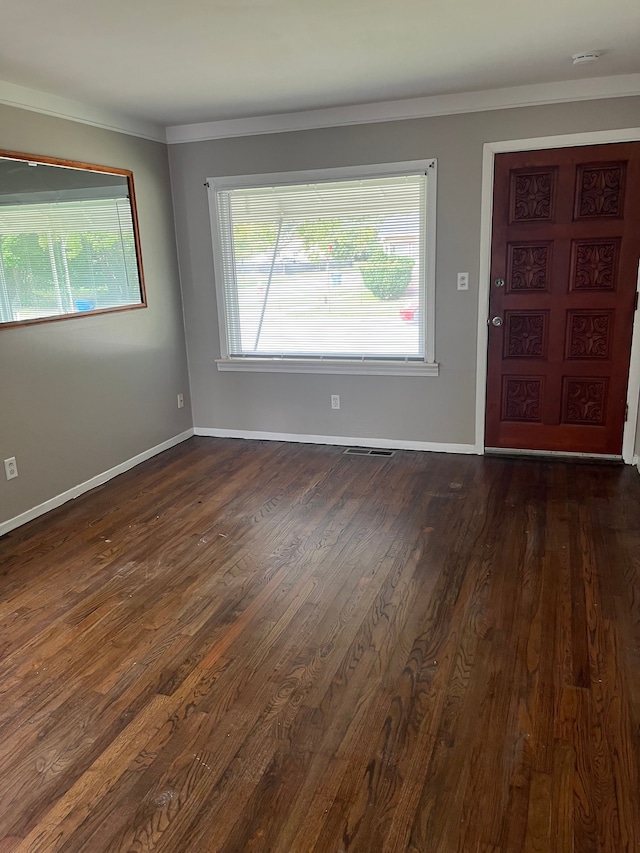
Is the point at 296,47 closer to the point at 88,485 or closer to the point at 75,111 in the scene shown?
the point at 75,111

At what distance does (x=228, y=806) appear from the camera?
1.65 meters

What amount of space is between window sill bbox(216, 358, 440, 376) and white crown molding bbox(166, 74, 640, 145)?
1.63 meters

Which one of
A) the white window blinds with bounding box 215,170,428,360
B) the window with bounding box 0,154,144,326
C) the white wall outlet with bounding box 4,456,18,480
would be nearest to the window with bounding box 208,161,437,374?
the white window blinds with bounding box 215,170,428,360

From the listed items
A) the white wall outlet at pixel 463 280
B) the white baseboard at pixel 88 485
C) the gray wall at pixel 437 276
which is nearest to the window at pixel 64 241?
the gray wall at pixel 437 276

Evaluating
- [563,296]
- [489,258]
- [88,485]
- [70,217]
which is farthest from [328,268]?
[88,485]

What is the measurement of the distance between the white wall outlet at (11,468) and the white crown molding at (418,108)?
268 cm

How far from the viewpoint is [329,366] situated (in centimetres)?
461

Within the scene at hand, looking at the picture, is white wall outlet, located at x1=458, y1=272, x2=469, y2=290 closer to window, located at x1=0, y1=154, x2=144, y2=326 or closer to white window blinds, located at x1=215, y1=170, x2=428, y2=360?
white window blinds, located at x1=215, y1=170, x2=428, y2=360

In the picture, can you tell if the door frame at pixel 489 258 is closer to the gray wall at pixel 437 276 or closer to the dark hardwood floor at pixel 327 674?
the gray wall at pixel 437 276

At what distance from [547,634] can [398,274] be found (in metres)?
2.73

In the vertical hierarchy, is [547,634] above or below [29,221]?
below

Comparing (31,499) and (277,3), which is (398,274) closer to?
(277,3)

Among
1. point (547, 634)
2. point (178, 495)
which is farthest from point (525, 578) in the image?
point (178, 495)

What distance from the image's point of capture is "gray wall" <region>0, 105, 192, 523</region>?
3.40 metres
